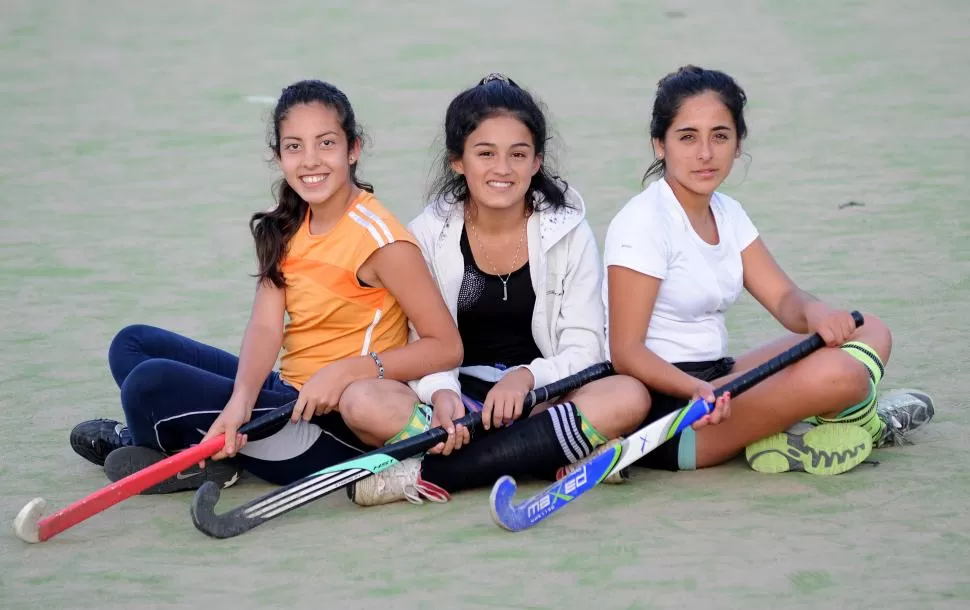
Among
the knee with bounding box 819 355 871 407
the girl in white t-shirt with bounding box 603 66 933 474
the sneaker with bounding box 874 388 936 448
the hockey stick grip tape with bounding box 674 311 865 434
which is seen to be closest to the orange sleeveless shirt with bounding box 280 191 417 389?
the girl in white t-shirt with bounding box 603 66 933 474

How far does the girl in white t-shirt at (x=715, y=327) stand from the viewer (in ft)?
11.1

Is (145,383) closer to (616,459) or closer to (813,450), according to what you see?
(616,459)

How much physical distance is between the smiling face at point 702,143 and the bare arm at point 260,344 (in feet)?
3.62

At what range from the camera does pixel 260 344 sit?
349cm

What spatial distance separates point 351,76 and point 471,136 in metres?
5.57

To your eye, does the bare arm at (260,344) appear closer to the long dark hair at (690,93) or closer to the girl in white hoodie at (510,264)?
the girl in white hoodie at (510,264)

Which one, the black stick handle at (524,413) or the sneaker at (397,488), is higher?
the black stick handle at (524,413)

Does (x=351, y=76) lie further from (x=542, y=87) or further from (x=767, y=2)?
(x=767, y=2)

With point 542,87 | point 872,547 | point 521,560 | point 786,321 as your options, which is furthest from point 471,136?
point 542,87

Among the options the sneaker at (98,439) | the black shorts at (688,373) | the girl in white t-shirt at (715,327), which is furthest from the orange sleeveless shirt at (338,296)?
the black shorts at (688,373)

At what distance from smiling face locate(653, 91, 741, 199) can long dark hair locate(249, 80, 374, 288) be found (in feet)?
2.82

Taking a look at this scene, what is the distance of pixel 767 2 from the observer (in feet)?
34.8

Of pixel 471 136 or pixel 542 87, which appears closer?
pixel 471 136

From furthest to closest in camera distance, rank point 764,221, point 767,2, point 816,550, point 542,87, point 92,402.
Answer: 1. point 767,2
2. point 542,87
3. point 764,221
4. point 92,402
5. point 816,550
